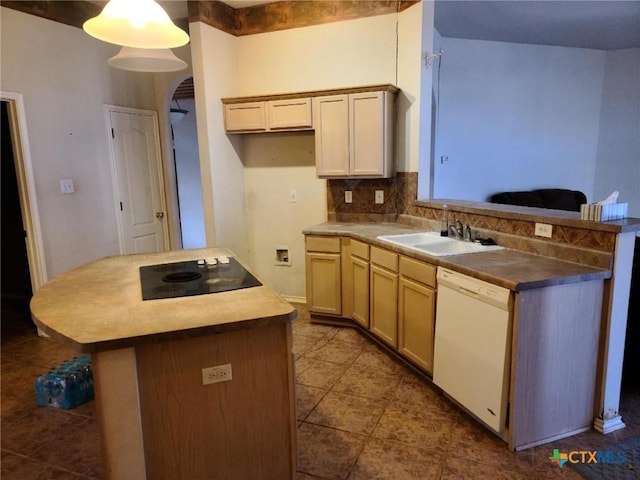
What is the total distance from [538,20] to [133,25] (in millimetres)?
4422

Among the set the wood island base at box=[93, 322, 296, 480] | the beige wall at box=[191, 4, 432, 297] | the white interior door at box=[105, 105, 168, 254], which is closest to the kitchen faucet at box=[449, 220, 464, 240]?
the beige wall at box=[191, 4, 432, 297]

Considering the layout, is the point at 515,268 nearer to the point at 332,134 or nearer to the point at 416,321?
the point at 416,321

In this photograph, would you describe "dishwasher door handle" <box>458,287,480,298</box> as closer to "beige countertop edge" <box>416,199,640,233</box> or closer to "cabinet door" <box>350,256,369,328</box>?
"beige countertop edge" <box>416,199,640,233</box>

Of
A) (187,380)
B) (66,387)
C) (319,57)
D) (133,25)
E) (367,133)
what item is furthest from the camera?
(319,57)

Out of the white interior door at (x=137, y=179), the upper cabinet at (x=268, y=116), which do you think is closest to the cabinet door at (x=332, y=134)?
the upper cabinet at (x=268, y=116)

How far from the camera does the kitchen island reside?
141 centimetres

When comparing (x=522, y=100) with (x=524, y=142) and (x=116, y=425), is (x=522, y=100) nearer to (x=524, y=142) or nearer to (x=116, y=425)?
(x=524, y=142)

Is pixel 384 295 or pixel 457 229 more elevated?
pixel 457 229

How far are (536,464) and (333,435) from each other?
102 cm

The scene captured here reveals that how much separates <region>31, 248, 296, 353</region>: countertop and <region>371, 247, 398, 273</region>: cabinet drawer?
1322 mm

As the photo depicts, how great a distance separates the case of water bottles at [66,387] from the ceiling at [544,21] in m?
4.40

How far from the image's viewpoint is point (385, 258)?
3.04 m

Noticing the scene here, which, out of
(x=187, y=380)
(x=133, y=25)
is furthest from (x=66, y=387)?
(x=133, y=25)

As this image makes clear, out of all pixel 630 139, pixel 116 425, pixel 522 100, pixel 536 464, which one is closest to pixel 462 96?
pixel 522 100
